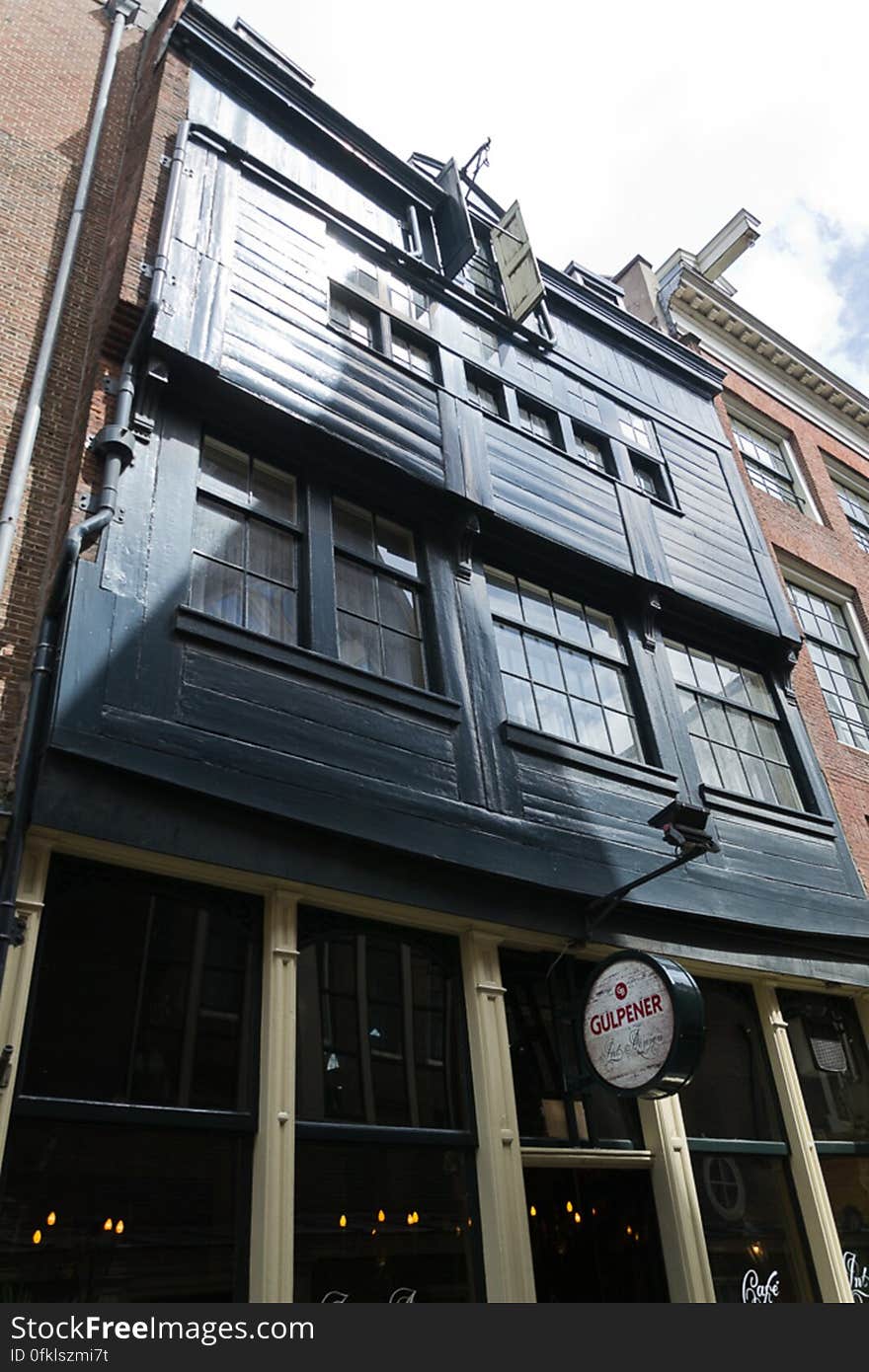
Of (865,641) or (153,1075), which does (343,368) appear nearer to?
(153,1075)

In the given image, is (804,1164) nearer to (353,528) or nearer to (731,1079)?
(731,1079)

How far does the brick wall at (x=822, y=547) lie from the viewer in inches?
482

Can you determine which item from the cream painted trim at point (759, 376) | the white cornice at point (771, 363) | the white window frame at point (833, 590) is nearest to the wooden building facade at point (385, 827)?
the white window frame at point (833, 590)

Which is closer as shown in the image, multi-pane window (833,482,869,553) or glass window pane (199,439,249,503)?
glass window pane (199,439,249,503)

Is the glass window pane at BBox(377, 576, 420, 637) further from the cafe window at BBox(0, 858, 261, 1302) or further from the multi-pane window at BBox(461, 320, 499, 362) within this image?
the multi-pane window at BBox(461, 320, 499, 362)

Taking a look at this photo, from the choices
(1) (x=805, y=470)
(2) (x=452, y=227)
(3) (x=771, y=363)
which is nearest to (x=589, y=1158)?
(2) (x=452, y=227)

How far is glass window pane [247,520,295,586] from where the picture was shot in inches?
312

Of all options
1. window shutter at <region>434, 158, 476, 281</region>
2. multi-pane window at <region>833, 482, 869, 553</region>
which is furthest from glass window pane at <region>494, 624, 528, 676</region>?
multi-pane window at <region>833, 482, 869, 553</region>

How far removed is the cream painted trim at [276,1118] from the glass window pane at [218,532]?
9.19 feet

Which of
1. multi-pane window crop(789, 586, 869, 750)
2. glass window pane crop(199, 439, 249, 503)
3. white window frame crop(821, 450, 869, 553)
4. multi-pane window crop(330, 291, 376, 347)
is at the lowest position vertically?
glass window pane crop(199, 439, 249, 503)

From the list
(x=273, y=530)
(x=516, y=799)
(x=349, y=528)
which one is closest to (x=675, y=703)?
(x=516, y=799)

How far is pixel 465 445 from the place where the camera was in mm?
10258

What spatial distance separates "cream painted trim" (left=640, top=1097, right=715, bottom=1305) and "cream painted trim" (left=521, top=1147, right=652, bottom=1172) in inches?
5.9

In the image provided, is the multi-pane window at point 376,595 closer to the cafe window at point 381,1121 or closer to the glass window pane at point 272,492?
the glass window pane at point 272,492
